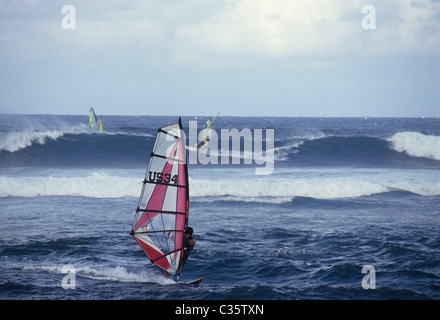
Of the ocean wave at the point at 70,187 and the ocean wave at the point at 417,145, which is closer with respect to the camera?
the ocean wave at the point at 70,187

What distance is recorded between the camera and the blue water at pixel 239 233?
945cm

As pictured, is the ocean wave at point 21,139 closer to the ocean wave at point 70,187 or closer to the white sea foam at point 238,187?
the white sea foam at point 238,187

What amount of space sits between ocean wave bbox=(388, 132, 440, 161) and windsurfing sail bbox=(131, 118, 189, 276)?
28.6m

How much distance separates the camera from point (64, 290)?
9062 mm

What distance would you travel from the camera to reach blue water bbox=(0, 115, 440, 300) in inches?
372

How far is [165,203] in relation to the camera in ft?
31.3

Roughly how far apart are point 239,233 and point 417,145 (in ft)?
87.7

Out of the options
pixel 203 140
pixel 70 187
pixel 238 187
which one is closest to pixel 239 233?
pixel 238 187

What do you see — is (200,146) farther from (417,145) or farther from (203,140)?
(417,145)

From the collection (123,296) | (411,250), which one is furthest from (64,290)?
(411,250)

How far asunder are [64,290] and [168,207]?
2720mm

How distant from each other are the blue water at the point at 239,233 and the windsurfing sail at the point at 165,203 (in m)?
0.71

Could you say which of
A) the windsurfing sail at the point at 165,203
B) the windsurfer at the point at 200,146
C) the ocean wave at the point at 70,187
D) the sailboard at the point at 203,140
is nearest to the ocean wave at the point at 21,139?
the ocean wave at the point at 70,187

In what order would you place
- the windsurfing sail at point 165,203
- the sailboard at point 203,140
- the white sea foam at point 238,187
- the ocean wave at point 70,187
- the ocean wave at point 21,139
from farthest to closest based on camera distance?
1. the sailboard at point 203,140
2. the ocean wave at point 21,139
3. the white sea foam at point 238,187
4. the ocean wave at point 70,187
5. the windsurfing sail at point 165,203
